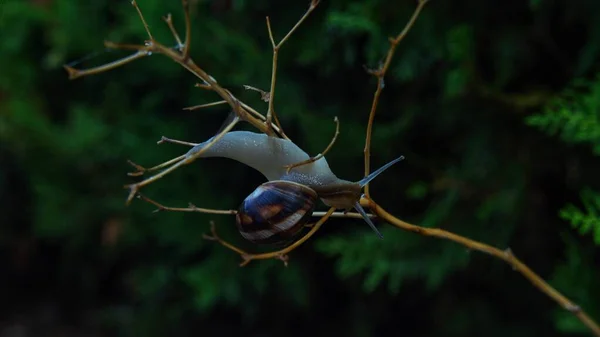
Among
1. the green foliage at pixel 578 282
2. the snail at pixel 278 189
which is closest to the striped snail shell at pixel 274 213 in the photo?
the snail at pixel 278 189

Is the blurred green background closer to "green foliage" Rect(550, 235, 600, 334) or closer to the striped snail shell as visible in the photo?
"green foliage" Rect(550, 235, 600, 334)

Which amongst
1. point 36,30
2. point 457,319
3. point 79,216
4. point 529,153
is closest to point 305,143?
point 529,153

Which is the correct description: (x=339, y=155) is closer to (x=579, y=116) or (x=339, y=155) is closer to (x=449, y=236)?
(x=579, y=116)

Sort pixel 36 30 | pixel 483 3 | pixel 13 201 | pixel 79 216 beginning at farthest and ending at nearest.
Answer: pixel 13 201, pixel 36 30, pixel 79 216, pixel 483 3

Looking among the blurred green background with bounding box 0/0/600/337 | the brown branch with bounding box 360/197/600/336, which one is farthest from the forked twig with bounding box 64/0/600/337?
the blurred green background with bounding box 0/0/600/337

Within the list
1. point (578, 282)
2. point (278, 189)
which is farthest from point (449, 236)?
point (578, 282)

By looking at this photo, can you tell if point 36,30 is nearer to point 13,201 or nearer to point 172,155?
point 13,201

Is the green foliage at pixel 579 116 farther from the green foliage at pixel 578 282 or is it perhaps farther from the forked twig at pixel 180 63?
the forked twig at pixel 180 63
